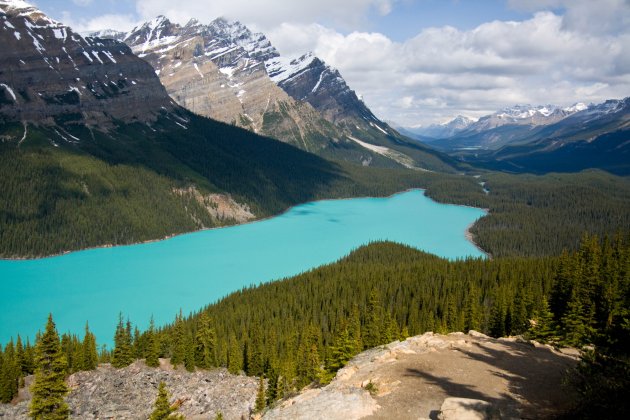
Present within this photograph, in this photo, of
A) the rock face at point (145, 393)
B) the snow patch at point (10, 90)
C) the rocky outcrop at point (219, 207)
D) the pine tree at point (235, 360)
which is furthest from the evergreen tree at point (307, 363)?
the snow patch at point (10, 90)

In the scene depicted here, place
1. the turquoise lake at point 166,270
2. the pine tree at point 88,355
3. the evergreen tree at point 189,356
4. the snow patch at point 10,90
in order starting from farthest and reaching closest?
the snow patch at point 10,90 < the turquoise lake at point 166,270 < the evergreen tree at point 189,356 < the pine tree at point 88,355

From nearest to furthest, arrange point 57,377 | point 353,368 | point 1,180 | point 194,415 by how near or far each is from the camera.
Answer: point 353,368, point 57,377, point 194,415, point 1,180

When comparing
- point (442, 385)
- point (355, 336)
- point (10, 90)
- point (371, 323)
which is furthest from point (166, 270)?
point (10, 90)

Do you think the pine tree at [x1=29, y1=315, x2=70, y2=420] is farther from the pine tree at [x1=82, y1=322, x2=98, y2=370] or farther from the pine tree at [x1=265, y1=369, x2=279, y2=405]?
the pine tree at [x1=265, y1=369, x2=279, y2=405]

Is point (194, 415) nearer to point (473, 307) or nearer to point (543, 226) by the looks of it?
point (473, 307)

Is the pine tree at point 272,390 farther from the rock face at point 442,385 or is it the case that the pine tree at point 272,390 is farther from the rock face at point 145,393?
the rock face at point 442,385

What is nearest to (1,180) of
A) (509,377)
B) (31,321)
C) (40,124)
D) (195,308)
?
(40,124)
